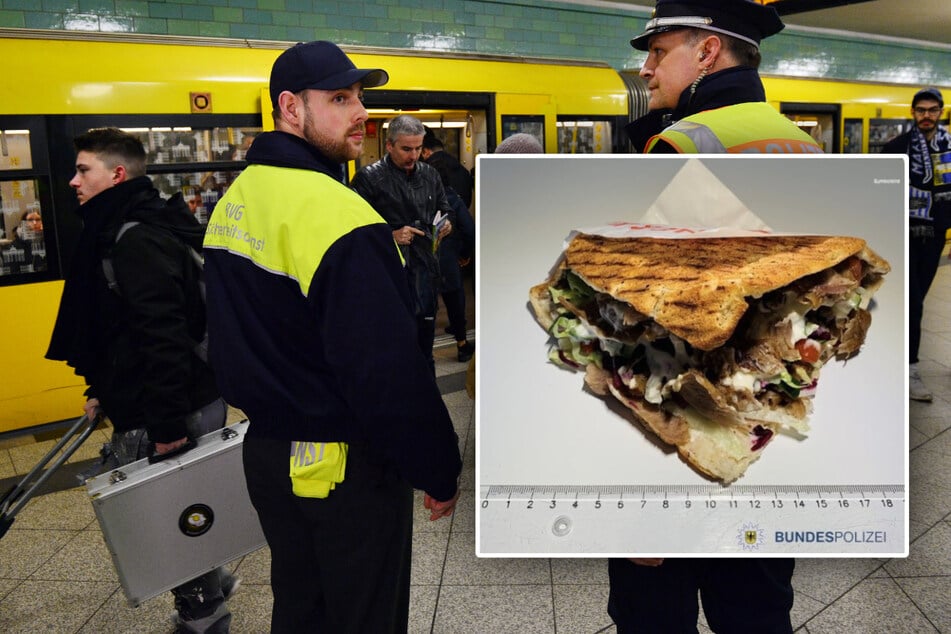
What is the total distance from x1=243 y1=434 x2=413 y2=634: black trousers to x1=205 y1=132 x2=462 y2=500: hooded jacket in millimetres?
74

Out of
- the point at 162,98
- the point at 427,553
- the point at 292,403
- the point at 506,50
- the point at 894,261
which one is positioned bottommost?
the point at 427,553

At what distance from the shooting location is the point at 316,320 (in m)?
1.67

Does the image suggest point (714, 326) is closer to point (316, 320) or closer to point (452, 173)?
point (316, 320)

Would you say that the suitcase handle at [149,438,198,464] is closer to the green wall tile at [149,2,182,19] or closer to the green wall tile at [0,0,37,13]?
the green wall tile at [0,0,37,13]

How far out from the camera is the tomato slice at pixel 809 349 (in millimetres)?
1243

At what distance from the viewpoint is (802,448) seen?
1.21 m

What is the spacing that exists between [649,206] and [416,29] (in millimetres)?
8800

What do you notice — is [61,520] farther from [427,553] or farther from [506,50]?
[506,50]

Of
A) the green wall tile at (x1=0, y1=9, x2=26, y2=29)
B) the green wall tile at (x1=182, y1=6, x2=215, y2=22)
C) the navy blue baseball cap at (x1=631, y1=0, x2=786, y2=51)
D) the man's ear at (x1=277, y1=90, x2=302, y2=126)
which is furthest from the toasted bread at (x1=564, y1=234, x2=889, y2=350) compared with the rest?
the green wall tile at (x1=182, y1=6, x2=215, y2=22)

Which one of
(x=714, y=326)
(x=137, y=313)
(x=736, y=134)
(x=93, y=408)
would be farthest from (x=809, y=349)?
(x=93, y=408)

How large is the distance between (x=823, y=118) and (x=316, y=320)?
933 centimetres

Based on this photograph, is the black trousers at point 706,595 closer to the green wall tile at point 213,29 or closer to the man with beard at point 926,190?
the man with beard at point 926,190

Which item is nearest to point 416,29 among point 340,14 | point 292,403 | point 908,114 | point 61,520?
point 340,14

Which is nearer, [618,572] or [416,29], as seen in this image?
[618,572]
